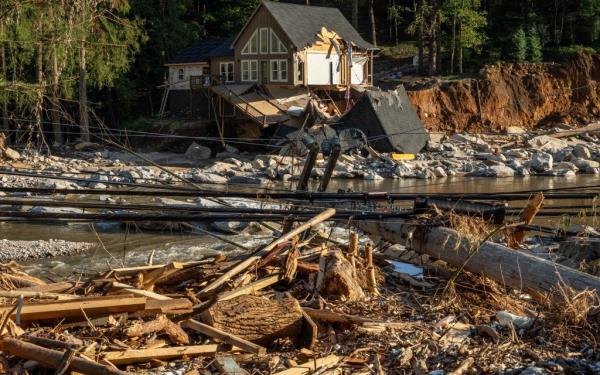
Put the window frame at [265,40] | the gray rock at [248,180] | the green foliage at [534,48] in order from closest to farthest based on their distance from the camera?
the gray rock at [248,180] < the window frame at [265,40] < the green foliage at [534,48]

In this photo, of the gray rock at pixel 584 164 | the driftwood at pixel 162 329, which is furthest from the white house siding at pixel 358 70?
the driftwood at pixel 162 329

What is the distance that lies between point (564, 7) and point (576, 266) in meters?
42.9

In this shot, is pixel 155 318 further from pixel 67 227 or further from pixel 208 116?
pixel 208 116

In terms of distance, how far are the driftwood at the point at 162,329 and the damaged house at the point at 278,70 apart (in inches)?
1376

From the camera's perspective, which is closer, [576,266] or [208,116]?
[576,266]

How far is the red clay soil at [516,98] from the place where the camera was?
43906 mm

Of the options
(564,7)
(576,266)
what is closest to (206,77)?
(564,7)

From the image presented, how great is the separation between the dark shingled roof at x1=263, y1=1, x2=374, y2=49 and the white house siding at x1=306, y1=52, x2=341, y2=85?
0.92 meters

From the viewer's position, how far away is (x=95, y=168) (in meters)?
35.7

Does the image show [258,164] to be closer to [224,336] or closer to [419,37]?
[419,37]

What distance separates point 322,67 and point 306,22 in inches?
111

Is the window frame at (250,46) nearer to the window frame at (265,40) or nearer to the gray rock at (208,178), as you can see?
the window frame at (265,40)

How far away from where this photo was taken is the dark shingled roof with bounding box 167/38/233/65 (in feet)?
154

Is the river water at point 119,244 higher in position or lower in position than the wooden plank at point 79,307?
lower
